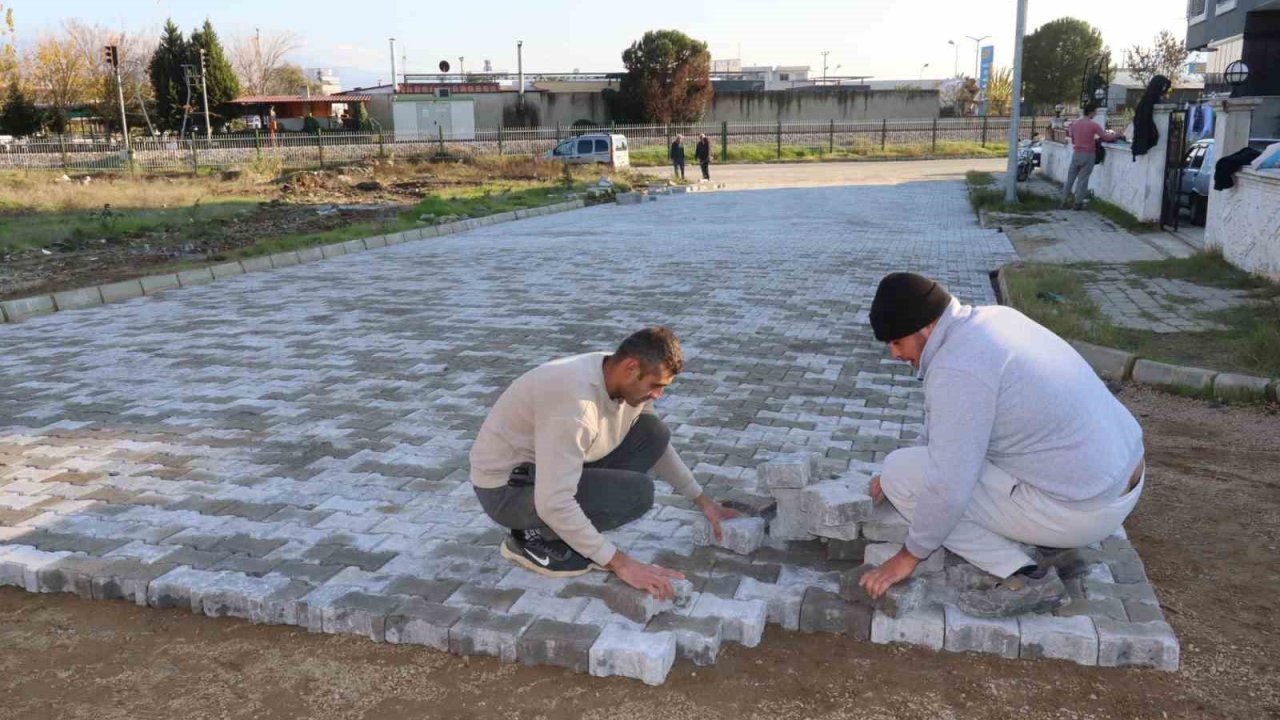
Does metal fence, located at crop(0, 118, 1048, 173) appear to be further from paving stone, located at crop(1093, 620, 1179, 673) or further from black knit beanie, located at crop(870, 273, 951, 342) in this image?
paving stone, located at crop(1093, 620, 1179, 673)

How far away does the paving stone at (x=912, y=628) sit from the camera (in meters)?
3.39

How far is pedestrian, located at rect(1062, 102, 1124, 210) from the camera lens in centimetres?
1692

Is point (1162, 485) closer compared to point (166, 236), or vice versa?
point (1162, 485)

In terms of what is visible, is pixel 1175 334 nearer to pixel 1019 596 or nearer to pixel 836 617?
pixel 1019 596

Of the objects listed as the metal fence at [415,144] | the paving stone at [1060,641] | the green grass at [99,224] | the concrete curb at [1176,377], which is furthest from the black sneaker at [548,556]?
the metal fence at [415,144]

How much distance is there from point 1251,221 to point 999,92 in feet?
217

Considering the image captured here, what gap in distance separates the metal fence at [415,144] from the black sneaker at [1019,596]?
29.1 metres

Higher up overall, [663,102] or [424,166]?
[663,102]

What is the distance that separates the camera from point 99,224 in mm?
16000

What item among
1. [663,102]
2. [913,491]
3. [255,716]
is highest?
[663,102]

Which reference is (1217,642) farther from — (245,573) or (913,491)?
(245,573)

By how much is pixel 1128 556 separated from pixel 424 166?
98.5 feet

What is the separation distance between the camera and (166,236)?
1530cm

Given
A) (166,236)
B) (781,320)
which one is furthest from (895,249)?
(166,236)
